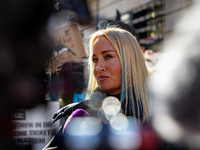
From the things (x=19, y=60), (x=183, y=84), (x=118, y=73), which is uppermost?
(x=19, y=60)

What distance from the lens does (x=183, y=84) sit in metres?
0.96

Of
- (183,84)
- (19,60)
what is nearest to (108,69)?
(19,60)

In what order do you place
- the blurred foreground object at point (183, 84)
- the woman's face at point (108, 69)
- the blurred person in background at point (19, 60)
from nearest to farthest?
the blurred foreground object at point (183, 84) → the blurred person in background at point (19, 60) → the woman's face at point (108, 69)

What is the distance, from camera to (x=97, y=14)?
10.6 m

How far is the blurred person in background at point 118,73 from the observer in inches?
74.0

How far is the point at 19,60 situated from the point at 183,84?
1344 mm

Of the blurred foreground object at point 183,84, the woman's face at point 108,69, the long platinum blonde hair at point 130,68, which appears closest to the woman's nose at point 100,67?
the woman's face at point 108,69

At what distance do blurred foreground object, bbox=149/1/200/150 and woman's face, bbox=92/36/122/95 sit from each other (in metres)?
0.88

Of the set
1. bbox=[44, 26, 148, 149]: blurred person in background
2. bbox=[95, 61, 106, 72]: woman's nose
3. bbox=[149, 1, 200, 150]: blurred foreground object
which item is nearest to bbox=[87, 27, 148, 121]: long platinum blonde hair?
bbox=[44, 26, 148, 149]: blurred person in background

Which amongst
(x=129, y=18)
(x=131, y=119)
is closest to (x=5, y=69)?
(x=131, y=119)

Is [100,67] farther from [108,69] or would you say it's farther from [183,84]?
[183,84]

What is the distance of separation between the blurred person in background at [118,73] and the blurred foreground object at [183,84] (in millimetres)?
790

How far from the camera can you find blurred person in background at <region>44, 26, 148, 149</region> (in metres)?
1.88

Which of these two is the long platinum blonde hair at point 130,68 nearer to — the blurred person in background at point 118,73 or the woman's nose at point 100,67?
the blurred person in background at point 118,73
